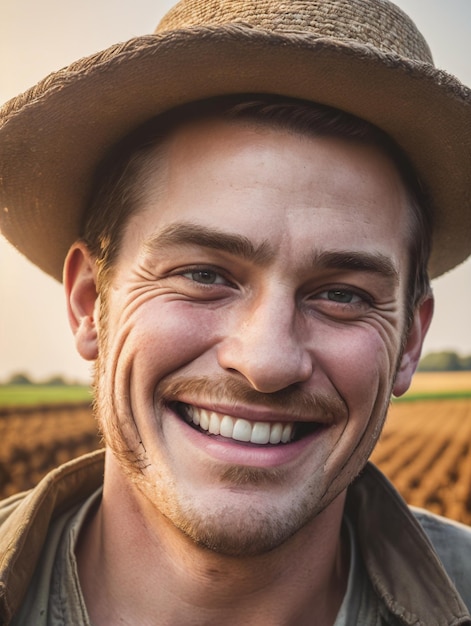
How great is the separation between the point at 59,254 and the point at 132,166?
26.7 inches

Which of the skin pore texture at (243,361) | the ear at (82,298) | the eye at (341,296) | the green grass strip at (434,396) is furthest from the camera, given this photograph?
the green grass strip at (434,396)

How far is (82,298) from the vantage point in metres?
2.59

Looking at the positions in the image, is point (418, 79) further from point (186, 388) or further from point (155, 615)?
point (155, 615)

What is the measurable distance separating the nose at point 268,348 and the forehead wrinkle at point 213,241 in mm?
128

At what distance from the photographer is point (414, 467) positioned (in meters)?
15.0

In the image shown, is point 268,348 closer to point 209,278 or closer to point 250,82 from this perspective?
point 209,278

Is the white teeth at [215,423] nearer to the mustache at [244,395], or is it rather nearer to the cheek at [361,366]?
the mustache at [244,395]

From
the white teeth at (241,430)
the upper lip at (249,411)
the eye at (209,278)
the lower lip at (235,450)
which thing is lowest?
the lower lip at (235,450)

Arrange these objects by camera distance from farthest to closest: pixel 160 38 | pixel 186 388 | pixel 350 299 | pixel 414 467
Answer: pixel 414 467, pixel 350 299, pixel 186 388, pixel 160 38

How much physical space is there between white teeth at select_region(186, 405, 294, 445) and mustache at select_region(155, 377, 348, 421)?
2.2 inches

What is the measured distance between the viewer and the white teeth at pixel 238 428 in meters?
2.13

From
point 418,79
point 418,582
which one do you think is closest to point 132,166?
point 418,79

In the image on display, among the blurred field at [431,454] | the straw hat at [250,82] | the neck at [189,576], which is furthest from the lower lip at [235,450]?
the blurred field at [431,454]

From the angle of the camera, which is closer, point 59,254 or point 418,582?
point 418,582
